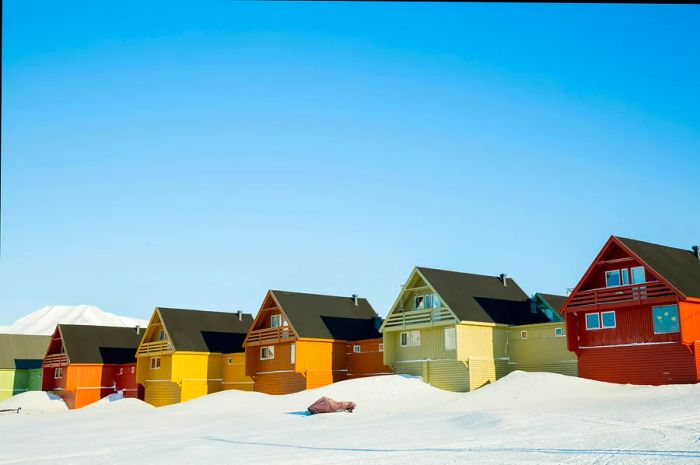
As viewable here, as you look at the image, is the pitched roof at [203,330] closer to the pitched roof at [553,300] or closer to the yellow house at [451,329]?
the yellow house at [451,329]

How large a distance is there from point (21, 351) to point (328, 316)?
149ft

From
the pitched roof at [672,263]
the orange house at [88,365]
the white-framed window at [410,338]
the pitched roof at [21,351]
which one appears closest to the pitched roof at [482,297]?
the white-framed window at [410,338]

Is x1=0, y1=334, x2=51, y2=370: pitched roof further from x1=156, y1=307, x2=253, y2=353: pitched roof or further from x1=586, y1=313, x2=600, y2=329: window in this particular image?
x1=586, y1=313, x2=600, y2=329: window

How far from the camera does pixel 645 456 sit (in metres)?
18.8

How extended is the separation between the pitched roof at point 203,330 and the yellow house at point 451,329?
1891 centimetres

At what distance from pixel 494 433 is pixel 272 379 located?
3021 centimetres

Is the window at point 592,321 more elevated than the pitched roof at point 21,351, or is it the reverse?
the window at point 592,321

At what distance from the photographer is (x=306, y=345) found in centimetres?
5219

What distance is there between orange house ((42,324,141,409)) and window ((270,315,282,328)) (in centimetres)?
1802

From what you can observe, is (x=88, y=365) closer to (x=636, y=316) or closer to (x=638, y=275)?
(x=636, y=316)

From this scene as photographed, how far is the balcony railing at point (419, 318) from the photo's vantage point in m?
45.3

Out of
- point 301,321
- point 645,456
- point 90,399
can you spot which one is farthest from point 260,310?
point 645,456

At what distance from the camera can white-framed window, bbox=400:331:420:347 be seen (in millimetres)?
47750

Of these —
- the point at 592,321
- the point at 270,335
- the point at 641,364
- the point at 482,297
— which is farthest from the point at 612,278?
the point at 270,335
